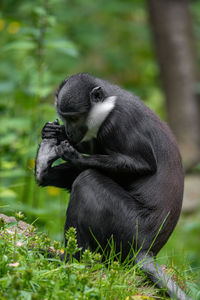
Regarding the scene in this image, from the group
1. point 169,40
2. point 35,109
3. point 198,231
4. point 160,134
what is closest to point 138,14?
point 169,40

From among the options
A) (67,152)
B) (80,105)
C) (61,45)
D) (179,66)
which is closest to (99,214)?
(67,152)

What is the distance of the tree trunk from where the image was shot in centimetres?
1122

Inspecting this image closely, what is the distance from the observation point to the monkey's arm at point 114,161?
13.5 feet

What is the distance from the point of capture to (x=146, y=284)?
3865mm

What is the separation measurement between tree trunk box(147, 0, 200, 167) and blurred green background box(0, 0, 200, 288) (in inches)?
15.4

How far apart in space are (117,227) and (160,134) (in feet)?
2.89

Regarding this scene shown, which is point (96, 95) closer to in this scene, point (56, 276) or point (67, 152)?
point (67, 152)

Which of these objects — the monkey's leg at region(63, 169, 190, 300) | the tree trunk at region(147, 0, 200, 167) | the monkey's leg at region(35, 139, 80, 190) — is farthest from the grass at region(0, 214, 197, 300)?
the tree trunk at region(147, 0, 200, 167)

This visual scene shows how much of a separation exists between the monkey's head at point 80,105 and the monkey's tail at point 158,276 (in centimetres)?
113

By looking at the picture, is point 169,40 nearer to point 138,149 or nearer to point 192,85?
point 192,85

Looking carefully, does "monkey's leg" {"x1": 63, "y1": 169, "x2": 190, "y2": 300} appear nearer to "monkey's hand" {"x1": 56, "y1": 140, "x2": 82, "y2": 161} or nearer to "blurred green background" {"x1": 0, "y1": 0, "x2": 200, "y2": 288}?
"monkey's hand" {"x1": 56, "y1": 140, "x2": 82, "y2": 161}

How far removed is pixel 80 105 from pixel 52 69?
29.5 feet

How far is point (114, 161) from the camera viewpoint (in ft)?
13.5

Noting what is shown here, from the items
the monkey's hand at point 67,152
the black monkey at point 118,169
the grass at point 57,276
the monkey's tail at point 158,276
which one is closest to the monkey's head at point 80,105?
the black monkey at point 118,169
